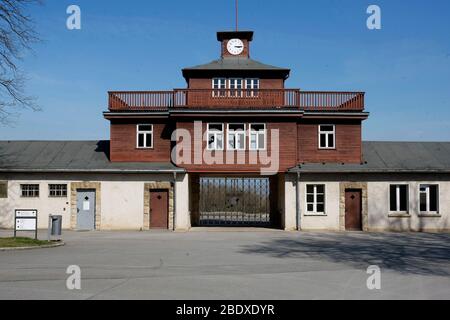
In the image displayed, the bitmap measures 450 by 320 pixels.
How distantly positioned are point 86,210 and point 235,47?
13.2 metres

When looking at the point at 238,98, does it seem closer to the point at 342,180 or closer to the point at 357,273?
the point at 342,180

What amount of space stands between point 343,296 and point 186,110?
17957 millimetres

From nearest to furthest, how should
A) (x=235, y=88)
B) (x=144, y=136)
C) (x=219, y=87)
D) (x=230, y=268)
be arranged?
1. (x=230, y=268)
2. (x=144, y=136)
3. (x=235, y=88)
4. (x=219, y=87)

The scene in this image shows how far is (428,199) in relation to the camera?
2628 centimetres

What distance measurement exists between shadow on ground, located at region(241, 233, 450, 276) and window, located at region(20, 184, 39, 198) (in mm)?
12928

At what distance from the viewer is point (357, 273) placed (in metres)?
11.6

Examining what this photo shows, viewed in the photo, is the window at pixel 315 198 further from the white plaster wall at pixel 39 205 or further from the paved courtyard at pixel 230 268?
the white plaster wall at pixel 39 205

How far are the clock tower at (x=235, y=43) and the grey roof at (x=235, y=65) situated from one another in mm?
494

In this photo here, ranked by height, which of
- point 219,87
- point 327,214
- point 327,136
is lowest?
point 327,214

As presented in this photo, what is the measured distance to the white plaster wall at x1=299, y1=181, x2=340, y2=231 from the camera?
2567 centimetres

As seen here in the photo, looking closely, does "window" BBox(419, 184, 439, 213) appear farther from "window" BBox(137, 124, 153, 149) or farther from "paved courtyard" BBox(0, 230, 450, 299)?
"window" BBox(137, 124, 153, 149)

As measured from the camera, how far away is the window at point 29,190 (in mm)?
26328

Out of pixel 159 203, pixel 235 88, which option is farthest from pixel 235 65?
pixel 159 203

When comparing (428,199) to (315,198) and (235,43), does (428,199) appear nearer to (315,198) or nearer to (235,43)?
(315,198)
